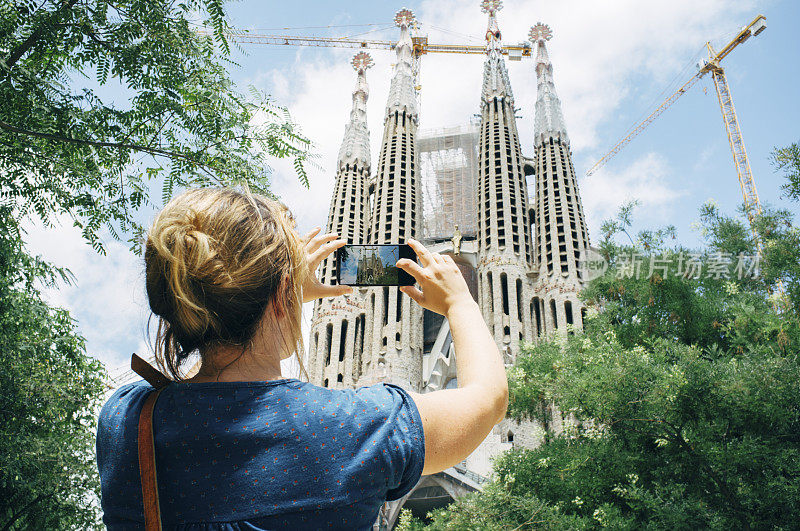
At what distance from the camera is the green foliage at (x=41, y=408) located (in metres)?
8.20

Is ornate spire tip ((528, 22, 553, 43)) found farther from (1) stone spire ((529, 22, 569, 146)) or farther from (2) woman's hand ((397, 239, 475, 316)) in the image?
(2) woman's hand ((397, 239, 475, 316))

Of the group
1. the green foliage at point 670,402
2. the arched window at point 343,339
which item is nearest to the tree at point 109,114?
the green foliage at point 670,402

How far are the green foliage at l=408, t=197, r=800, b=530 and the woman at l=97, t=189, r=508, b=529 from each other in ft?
31.8

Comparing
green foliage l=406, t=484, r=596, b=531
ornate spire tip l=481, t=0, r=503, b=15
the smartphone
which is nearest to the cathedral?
ornate spire tip l=481, t=0, r=503, b=15

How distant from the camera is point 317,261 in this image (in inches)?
76.2

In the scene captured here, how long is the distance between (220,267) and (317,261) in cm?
70

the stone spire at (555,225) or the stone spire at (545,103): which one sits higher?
the stone spire at (545,103)

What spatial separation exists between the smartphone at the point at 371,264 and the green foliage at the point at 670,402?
9.34 m

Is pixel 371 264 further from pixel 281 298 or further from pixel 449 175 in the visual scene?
pixel 449 175

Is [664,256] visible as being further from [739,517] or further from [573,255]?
[573,255]

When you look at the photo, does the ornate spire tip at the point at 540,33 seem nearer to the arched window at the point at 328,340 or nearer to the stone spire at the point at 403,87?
the stone spire at the point at 403,87

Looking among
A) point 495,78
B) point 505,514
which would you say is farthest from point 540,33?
point 505,514

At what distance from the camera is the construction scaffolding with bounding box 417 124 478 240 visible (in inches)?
1857

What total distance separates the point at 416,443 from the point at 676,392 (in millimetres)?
10128
